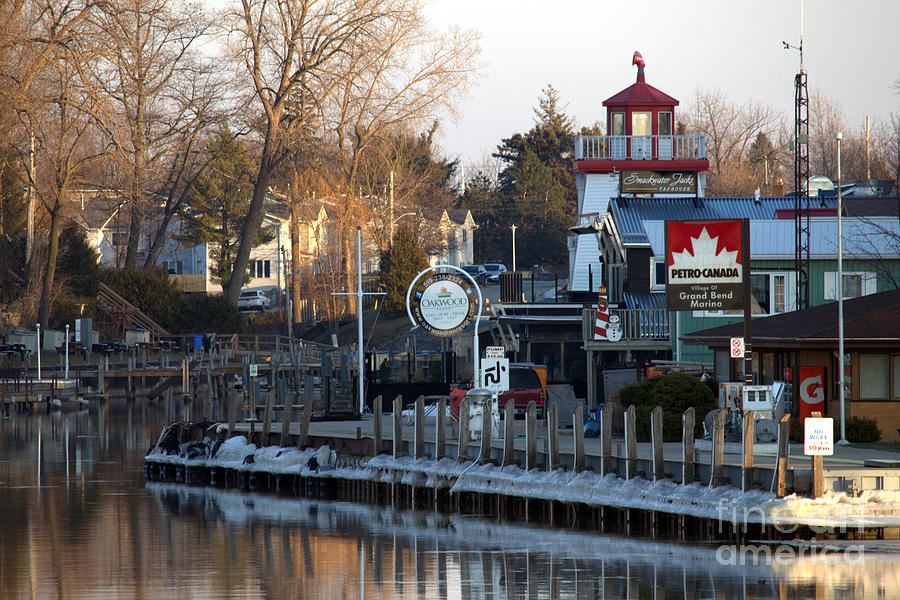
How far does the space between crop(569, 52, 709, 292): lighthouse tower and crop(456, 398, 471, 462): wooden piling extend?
27.2 metres

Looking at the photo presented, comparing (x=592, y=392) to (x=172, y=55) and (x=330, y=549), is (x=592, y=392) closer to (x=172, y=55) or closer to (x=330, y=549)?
(x=330, y=549)

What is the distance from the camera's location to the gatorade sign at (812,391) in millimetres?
32228

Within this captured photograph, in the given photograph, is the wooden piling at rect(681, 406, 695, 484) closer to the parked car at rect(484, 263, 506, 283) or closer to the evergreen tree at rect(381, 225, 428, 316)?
the evergreen tree at rect(381, 225, 428, 316)

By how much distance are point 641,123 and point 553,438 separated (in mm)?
34345

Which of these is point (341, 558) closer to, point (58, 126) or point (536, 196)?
point (58, 126)

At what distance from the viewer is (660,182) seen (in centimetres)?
5900

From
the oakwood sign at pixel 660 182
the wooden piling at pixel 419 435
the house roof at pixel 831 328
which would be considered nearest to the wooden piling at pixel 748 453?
the house roof at pixel 831 328

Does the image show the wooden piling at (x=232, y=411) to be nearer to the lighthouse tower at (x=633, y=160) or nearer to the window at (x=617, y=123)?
the lighthouse tower at (x=633, y=160)

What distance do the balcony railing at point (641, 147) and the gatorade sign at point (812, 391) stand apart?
2786cm

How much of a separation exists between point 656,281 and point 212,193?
58174 millimetres

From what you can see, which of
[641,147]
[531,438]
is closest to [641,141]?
[641,147]

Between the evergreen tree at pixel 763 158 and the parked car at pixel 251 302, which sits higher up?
the evergreen tree at pixel 763 158

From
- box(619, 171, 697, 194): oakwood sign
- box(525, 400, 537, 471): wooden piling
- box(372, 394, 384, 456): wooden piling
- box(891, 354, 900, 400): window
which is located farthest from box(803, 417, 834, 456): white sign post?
box(619, 171, 697, 194): oakwood sign

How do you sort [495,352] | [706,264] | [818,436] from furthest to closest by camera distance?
[495,352] → [706,264] → [818,436]
